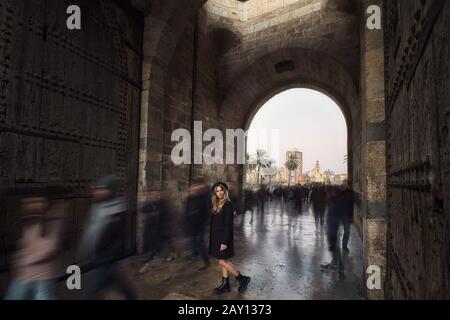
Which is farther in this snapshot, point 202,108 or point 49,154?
point 202,108

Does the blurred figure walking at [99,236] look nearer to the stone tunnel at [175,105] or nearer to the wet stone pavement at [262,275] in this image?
the wet stone pavement at [262,275]

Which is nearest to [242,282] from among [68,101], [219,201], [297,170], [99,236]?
[219,201]

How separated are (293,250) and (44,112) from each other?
197 inches

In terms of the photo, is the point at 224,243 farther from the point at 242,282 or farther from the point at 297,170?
the point at 297,170

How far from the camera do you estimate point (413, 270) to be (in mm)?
1644

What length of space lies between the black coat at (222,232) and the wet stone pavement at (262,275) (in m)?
0.52

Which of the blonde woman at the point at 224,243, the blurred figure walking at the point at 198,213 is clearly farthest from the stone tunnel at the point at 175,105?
the blonde woman at the point at 224,243

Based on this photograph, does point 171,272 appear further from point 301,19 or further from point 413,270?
point 301,19

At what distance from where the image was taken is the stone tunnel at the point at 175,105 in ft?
4.39

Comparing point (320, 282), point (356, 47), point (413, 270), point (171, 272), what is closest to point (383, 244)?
point (320, 282)

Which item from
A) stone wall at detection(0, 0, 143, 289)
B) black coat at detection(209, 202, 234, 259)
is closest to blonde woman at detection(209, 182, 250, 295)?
black coat at detection(209, 202, 234, 259)

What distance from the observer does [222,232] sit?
346cm

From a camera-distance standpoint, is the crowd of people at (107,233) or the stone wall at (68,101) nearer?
the crowd of people at (107,233)

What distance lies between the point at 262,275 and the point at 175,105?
438cm
